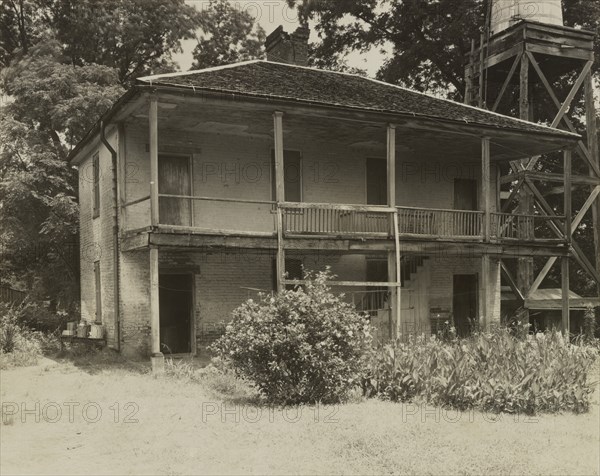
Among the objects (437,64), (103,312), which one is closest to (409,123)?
(103,312)

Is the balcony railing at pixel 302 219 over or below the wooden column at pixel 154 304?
over

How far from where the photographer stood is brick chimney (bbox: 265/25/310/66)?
22.1 m

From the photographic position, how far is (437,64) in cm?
3209

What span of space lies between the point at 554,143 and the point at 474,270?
4.86 metres

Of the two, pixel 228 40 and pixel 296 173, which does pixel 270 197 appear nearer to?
pixel 296 173

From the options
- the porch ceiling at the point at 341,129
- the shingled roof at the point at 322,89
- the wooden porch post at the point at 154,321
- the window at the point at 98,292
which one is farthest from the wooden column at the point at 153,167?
the window at the point at 98,292

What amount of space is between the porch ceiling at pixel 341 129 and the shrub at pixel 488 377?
686 cm

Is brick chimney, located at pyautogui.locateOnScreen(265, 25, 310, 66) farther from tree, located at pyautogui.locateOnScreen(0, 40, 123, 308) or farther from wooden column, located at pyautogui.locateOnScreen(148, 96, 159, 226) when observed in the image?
wooden column, located at pyautogui.locateOnScreen(148, 96, 159, 226)

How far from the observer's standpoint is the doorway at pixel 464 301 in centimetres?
2212

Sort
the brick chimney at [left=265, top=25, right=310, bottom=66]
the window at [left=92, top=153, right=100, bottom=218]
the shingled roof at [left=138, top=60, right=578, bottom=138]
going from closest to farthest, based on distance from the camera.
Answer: the shingled roof at [left=138, top=60, right=578, bottom=138]
the window at [left=92, top=153, right=100, bottom=218]
the brick chimney at [left=265, top=25, right=310, bottom=66]

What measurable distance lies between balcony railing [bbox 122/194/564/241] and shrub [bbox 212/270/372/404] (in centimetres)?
477

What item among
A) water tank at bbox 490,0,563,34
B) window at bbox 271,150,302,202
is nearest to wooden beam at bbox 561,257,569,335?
window at bbox 271,150,302,202

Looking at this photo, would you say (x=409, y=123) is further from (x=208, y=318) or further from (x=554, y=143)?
(x=208, y=318)

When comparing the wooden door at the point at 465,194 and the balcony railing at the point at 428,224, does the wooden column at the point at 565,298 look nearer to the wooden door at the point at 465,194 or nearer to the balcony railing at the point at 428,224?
the balcony railing at the point at 428,224
